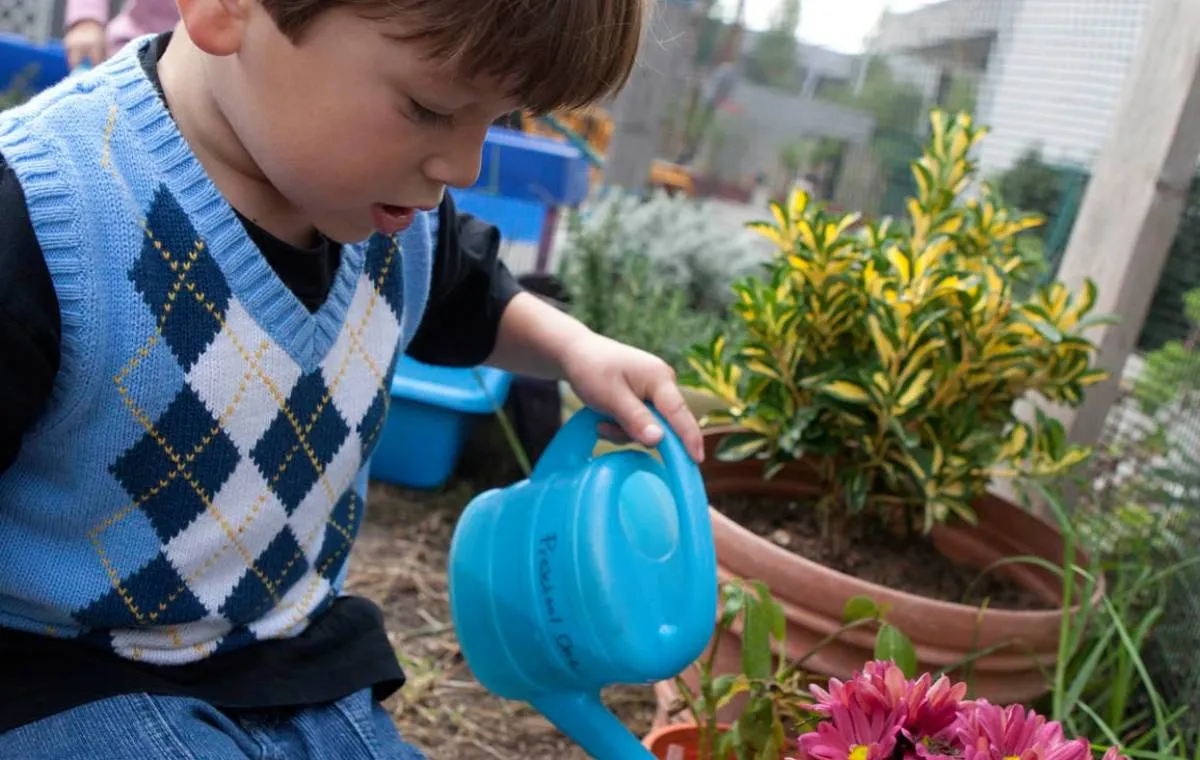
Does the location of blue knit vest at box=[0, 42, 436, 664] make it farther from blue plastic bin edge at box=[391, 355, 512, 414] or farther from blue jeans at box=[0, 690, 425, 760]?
blue plastic bin edge at box=[391, 355, 512, 414]

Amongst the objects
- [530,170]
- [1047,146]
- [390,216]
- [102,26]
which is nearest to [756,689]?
[390,216]

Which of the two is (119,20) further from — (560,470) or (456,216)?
(560,470)

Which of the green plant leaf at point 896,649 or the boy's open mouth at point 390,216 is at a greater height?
the boy's open mouth at point 390,216

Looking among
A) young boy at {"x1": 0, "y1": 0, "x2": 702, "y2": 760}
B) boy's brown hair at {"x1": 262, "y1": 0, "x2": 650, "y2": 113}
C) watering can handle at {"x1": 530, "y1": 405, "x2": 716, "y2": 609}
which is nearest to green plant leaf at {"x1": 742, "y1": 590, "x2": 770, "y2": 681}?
watering can handle at {"x1": 530, "y1": 405, "x2": 716, "y2": 609}

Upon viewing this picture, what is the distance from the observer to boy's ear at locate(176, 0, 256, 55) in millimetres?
770

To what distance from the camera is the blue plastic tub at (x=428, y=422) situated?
2.21m

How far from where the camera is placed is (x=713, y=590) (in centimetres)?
96

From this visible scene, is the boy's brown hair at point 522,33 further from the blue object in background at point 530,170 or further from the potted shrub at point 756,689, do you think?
the blue object in background at point 530,170

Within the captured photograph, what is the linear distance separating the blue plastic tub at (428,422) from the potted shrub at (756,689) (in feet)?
3.54

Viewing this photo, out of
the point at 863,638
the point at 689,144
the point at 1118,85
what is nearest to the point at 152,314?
the point at 863,638

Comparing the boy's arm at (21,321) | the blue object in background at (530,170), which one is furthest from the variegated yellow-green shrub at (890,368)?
the blue object in background at (530,170)

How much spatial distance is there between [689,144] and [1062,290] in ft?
16.2

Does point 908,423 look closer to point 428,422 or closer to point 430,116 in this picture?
point 430,116

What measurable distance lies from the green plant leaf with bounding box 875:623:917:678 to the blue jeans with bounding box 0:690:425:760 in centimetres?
50
